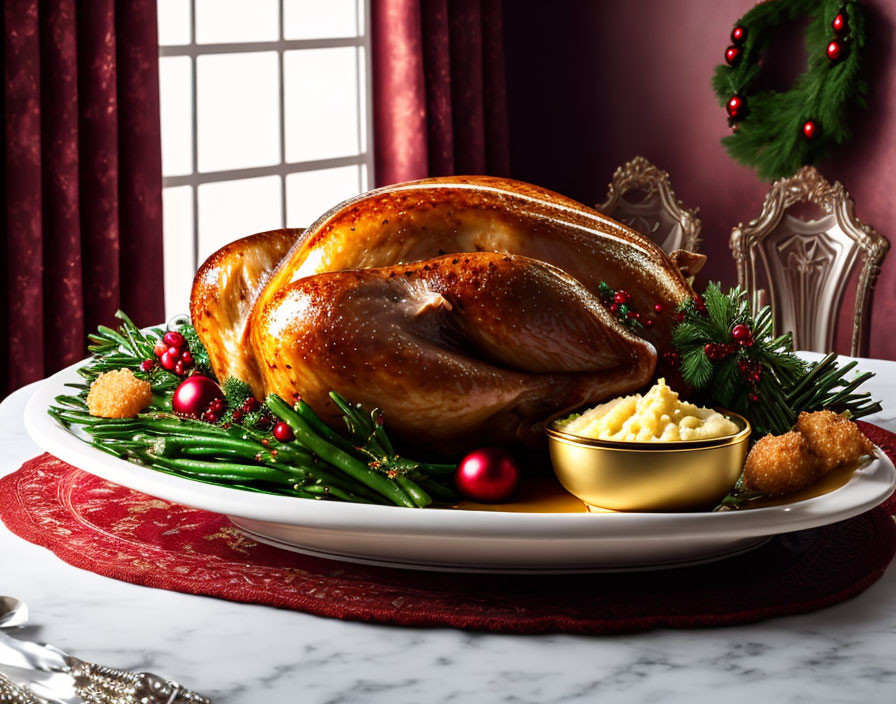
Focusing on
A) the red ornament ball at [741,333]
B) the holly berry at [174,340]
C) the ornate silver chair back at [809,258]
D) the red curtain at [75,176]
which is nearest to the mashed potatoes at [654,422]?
the red ornament ball at [741,333]

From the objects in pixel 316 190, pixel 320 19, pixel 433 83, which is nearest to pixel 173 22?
pixel 320 19

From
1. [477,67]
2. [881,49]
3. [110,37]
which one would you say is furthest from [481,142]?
[110,37]

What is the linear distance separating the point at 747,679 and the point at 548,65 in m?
4.32

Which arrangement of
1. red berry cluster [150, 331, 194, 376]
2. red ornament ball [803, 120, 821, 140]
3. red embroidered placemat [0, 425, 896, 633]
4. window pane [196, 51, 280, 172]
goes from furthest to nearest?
red ornament ball [803, 120, 821, 140], window pane [196, 51, 280, 172], red berry cluster [150, 331, 194, 376], red embroidered placemat [0, 425, 896, 633]

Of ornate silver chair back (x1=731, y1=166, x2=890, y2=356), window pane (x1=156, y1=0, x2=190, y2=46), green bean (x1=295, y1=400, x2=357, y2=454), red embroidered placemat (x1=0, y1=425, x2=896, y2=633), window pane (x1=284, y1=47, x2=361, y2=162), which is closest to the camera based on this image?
red embroidered placemat (x1=0, y1=425, x2=896, y2=633)

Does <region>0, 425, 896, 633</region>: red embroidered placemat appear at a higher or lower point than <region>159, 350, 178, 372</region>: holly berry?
lower

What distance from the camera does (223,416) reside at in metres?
1.32

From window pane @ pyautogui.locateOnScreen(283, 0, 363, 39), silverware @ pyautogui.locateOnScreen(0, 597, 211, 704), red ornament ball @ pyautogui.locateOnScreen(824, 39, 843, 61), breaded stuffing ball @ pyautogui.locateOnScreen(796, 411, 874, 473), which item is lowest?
silverware @ pyautogui.locateOnScreen(0, 597, 211, 704)

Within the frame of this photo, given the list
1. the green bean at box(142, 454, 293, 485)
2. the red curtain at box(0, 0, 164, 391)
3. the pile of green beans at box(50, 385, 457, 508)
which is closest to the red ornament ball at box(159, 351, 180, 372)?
the pile of green beans at box(50, 385, 457, 508)

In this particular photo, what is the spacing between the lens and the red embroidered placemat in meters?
0.95

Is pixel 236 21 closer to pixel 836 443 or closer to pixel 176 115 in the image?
pixel 176 115

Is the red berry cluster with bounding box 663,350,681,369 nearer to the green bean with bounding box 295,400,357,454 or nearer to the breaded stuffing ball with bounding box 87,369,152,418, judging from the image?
the green bean with bounding box 295,400,357,454

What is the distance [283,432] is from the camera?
46.3 inches

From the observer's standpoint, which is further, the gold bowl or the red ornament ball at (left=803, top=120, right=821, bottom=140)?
the red ornament ball at (left=803, top=120, right=821, bottom=140)
